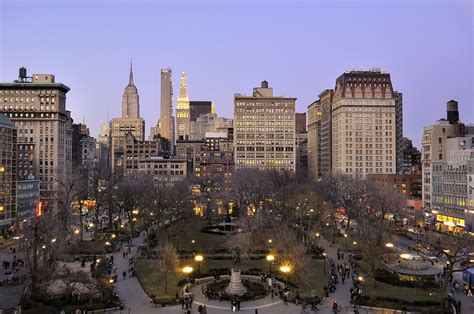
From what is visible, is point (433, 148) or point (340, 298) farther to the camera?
point (433, 148)

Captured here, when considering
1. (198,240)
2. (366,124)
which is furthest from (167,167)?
(198,240)

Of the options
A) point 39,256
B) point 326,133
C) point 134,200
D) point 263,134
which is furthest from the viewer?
point 326,133

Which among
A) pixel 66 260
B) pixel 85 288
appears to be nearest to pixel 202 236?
pixel 66 260

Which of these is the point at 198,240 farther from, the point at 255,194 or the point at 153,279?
the point at 153,279

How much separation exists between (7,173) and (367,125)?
11380 cm

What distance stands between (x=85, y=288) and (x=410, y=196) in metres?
106

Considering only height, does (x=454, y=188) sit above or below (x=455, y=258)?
above

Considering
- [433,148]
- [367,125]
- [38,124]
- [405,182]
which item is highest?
[367,125]

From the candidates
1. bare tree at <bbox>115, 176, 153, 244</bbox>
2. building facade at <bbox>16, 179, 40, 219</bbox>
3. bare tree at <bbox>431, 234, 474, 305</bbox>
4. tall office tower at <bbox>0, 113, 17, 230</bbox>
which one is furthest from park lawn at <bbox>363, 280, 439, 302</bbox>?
building facade at <bbox>16, 179, 40, 219</bbox>

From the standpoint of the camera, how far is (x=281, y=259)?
47.3 m

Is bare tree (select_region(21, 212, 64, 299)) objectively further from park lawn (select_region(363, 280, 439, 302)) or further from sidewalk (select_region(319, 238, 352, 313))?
park lawn (select_region(363, 280, 439, 302))

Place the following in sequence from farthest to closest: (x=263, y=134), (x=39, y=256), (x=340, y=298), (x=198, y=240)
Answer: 1. (x=263, y=134)
2. (x=198, y=240)
3. (x=340, y=298)
4. (x=39, y=256)

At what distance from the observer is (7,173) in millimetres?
84688

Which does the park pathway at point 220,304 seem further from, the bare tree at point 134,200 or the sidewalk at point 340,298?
the bare tree at point 134,200
